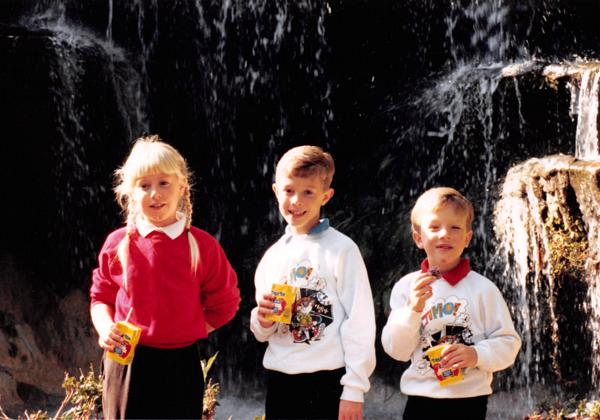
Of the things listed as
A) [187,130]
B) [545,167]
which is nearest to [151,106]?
[187,130]

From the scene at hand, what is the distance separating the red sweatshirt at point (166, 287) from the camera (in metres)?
3.53

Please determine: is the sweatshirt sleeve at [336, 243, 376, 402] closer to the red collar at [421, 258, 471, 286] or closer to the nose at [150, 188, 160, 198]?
the red collar at [421, 258, 471, 286]

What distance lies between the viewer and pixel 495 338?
3428mm

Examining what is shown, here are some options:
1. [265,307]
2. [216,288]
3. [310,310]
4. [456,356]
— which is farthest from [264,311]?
[456,356]

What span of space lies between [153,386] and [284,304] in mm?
613

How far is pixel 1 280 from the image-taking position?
26.9 feet

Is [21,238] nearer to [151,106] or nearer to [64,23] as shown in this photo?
[151,106]

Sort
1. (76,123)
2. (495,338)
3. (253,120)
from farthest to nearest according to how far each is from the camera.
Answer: (253,120), (76,123), (495,338)

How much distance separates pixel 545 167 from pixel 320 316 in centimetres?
375

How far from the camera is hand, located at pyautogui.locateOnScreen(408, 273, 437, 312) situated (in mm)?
3322

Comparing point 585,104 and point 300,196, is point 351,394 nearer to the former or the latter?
point 300,196

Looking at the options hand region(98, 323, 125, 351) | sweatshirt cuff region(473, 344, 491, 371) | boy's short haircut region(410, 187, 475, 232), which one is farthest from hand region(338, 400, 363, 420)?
hand region(98, 323, 125, 351)

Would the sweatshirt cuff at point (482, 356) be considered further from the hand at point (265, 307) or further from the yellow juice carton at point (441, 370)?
the hand at point (265, 307)

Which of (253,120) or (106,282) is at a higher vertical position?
(253,120)
